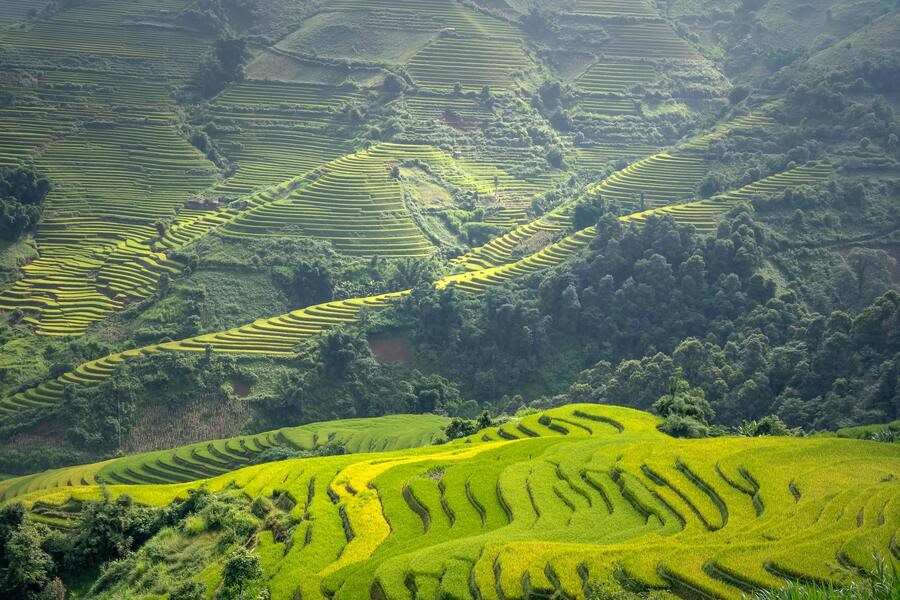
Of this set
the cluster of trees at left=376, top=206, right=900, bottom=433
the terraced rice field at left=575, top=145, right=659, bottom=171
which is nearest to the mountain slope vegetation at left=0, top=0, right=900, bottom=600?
the cluster of trees at left=376, top=206, right=900, bottom=433

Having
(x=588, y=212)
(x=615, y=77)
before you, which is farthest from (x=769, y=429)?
(x=615, y=77)

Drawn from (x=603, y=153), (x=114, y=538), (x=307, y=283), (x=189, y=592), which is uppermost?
(x=189, y=592)

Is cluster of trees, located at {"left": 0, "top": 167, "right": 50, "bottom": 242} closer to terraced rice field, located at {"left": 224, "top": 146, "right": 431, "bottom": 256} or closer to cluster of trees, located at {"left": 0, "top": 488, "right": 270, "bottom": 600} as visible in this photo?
terraced rice field, located at {"left": 224, "top": 146, "right": 431, "bottom": 256}

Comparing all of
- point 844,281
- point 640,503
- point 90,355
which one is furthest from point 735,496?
point 90,355

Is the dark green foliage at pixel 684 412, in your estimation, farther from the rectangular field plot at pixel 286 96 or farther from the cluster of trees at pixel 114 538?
the rectangular field plot at pixel 286 96

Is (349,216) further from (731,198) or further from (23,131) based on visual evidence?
(23,131)
